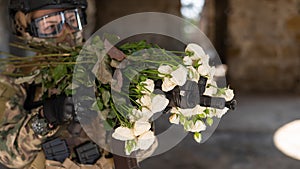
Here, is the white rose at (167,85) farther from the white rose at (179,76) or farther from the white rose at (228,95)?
the white rose at (228,95)

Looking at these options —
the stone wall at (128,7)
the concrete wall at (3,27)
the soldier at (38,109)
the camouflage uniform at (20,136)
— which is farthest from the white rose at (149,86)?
the stone wall at (128,7)

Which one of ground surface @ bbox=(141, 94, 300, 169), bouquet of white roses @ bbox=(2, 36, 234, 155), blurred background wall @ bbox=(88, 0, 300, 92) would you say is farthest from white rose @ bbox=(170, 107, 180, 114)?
blurred background wall @ bbox=(88, 0, 300, 92)

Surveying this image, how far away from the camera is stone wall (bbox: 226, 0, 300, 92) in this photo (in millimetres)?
4188

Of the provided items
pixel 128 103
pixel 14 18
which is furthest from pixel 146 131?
pixel 14 18

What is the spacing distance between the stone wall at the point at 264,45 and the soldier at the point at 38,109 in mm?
3182

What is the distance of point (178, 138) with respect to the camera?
1019 mm

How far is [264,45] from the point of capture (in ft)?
14.0

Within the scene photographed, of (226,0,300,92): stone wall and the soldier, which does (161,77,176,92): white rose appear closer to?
the soldier

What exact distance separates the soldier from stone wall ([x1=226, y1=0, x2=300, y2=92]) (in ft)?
10.4

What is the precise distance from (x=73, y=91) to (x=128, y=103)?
0.16 m

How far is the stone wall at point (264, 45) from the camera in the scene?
4.19m

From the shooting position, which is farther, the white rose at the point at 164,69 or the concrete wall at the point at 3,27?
the concrete wall at the point at 3,27

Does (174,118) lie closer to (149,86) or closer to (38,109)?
(149,86)

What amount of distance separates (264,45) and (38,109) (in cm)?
349
